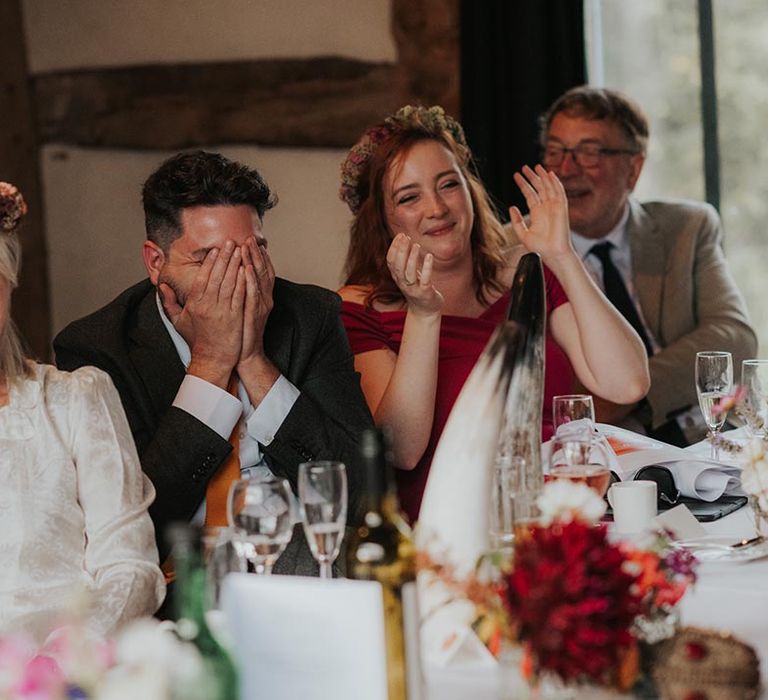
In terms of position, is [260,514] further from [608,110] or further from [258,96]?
[258,96]

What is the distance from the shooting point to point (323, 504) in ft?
4.62

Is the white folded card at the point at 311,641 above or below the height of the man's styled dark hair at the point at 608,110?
below

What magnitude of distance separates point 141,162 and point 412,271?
96.1 inches

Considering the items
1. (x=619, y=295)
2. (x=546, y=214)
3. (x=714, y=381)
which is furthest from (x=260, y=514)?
(x=619, y=295)

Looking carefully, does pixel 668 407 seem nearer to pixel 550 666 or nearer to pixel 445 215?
pixel 445 215

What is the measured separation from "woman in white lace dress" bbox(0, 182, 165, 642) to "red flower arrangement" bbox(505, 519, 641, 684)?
85 cm

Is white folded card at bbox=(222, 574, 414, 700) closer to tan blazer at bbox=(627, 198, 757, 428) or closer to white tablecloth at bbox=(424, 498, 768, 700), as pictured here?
white tablecloth at bbox=(424, 498, 768, 700)

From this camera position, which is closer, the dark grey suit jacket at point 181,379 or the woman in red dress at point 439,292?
the dark grey suit jacket at point 181,379

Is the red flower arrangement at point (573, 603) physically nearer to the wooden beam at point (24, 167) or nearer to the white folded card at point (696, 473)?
the white folded card at point (696, 473)

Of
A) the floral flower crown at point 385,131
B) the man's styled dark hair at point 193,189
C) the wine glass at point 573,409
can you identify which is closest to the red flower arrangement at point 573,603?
the wine glass at point 573,409

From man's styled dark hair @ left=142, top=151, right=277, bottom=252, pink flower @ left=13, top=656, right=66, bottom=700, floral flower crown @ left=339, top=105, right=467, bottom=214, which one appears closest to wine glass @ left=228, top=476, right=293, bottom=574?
pink flower @ left=13, top=656, right=66, bottom=700

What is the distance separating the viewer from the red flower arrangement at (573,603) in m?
0.98

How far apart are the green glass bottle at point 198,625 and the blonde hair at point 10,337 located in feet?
3.04

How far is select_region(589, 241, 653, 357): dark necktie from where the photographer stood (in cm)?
380
